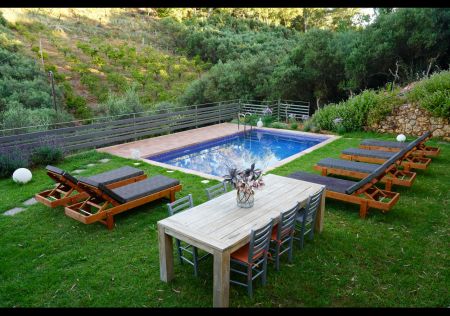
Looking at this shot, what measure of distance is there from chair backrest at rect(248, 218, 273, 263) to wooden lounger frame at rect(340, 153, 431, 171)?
513 cm

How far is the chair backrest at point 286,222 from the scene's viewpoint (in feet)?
13.2

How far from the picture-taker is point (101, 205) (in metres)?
5.70

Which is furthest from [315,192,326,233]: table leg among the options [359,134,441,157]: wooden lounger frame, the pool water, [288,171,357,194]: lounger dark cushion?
[359,134,441,157]: wooden lounger frame

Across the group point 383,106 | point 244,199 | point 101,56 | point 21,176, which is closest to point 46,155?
point 21,176

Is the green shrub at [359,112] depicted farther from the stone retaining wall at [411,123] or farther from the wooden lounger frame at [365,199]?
the wooden lounger frame at [365,199]

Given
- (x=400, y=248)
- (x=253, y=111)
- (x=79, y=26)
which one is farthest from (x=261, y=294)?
(x=79, y=26)

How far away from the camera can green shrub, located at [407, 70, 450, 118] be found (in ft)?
34.3

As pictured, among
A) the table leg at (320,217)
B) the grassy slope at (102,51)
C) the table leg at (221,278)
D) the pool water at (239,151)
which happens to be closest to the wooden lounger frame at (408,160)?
the pool water at (239,151)

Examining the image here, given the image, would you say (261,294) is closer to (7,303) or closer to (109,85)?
(7,303)

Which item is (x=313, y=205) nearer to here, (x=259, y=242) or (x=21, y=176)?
(x=259, y=242)

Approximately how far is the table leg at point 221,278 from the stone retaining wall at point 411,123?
10015 millimetres

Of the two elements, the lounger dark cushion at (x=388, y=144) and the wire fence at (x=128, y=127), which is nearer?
the lounger dark cushion at (x=388, y=144)

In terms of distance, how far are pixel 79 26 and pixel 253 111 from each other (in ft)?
78.1

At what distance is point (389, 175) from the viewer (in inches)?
281
